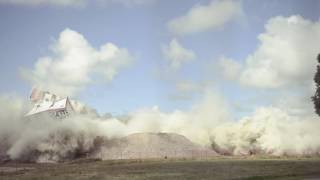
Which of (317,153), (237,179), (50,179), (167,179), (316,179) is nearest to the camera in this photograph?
(316,179)

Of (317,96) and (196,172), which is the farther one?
(196,172)

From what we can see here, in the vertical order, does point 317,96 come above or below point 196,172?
above

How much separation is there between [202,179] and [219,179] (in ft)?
8.54

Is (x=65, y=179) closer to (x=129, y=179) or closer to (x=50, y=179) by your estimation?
(x=50, y=179)

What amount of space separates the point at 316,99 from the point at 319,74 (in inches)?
144

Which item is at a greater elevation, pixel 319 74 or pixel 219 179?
pixel 319 74

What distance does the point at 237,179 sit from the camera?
63031 millimetres

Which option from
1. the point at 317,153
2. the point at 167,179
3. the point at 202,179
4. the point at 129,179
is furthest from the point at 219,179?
the point at 317,153

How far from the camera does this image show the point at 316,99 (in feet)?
233

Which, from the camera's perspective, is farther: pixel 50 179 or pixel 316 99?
pixel 50 179

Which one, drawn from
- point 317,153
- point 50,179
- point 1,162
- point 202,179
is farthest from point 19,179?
point 317,153

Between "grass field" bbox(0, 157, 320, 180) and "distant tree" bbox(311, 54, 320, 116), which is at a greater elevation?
"distant tree" bbox(311, 54, 320, 116)

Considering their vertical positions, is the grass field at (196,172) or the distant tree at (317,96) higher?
the distant tree at (317,96)

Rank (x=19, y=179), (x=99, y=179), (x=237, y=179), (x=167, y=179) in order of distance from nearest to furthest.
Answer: (x=237, y=179), (x=167, y=179), (x=99, y=179), (x=19, y=179)
